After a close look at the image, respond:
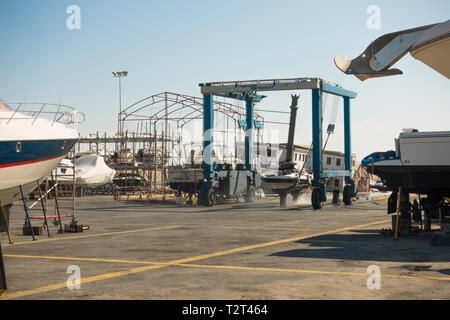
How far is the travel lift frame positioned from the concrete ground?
13280 millimetres

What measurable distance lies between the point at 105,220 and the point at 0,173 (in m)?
8.18

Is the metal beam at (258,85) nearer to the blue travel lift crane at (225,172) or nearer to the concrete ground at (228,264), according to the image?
the blue travel lift crane at (225,172)

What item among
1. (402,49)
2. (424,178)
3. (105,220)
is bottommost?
(105,220)

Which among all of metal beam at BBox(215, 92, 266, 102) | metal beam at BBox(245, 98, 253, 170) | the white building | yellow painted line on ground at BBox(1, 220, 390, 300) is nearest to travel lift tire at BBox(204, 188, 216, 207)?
metal beam at BBox(245, 98, 253, 170)

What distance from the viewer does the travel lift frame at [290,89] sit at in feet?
94.1

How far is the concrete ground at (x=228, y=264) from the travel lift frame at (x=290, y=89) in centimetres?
1328

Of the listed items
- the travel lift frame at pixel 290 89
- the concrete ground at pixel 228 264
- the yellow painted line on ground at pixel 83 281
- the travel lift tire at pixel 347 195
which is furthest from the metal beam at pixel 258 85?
the yellow painted line on ground at pixel 83 281

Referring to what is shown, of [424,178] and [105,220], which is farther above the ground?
[424,178]

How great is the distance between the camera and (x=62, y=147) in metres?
14.2

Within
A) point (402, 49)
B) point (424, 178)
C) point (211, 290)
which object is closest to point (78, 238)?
point (211, 290)

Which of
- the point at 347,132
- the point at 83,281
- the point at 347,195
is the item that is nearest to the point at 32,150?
the point at 83,281

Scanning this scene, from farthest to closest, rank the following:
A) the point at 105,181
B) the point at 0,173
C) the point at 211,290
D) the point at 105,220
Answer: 1. the point at 105,181
2. the point at 105,220
3. the point at 0,173
4. the point at 211,290
